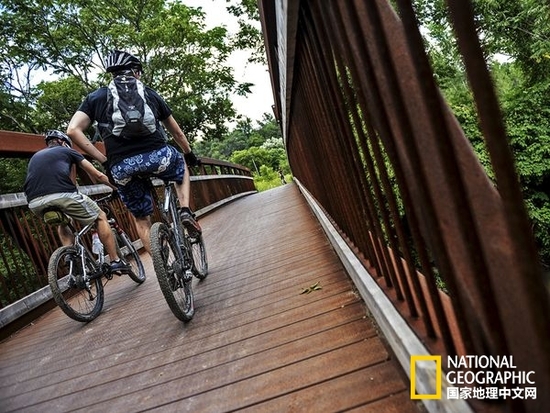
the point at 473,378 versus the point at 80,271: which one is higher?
the point at 80,271

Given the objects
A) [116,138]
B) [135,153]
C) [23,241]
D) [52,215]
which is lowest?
[23,241]

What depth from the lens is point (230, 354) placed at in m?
1.97

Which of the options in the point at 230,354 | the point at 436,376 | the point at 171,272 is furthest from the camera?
the point at 171,272

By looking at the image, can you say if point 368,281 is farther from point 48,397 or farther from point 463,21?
point 48,397

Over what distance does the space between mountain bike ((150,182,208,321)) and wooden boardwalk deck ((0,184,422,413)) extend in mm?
144

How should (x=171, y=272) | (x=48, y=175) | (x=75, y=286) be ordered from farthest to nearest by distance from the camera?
(x=48, y=175) → (x=75, y=286) → (x=171, y=272)

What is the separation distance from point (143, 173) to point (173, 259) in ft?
2.16

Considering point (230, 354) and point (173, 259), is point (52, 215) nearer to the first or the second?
point (173, 259)

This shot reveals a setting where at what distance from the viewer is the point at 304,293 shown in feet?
8.09

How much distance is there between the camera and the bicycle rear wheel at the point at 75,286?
3.09 m

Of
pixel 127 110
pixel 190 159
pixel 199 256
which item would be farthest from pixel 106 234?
pixel 127 110

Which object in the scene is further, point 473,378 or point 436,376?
point 436,376

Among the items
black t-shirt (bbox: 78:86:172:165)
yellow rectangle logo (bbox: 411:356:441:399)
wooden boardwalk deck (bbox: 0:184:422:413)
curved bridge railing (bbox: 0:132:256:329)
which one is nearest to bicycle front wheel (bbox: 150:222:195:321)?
wooden boardwalk deck (bbox: 0:184:422:413)

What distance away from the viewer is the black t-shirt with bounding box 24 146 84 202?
355 cm
